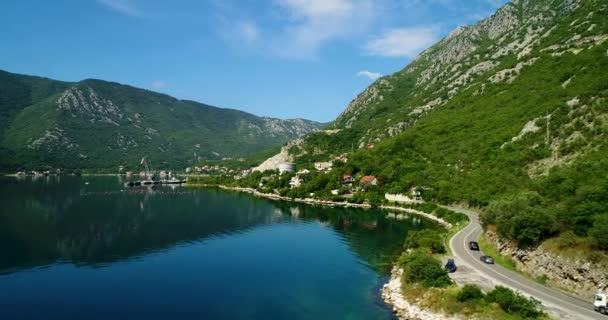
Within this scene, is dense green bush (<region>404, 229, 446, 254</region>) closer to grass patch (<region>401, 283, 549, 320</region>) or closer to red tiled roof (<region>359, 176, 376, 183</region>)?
grass patch (<region>401, 283, 549, 320</region>)

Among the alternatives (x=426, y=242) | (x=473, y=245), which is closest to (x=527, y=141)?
(x=473, y=245)

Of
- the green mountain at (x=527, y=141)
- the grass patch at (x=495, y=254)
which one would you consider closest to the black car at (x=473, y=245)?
the grass patch at (x=495, y=254)

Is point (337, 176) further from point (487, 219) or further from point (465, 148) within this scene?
point (487, 219)

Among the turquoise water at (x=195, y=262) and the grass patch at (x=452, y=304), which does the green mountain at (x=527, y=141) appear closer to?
the grass patch at (x=452, y=304)

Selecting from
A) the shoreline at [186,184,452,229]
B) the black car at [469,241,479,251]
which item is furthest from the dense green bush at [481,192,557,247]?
the shoreline at [186,184,452,229]

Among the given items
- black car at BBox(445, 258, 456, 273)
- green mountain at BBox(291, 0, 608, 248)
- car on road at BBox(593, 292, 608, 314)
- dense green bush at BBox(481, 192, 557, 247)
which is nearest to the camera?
car on road at BBox(593, 292, 608, 314)

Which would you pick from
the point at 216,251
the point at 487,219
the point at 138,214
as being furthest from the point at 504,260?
the point at 138,214

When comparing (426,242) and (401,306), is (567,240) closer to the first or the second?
(401,306)
